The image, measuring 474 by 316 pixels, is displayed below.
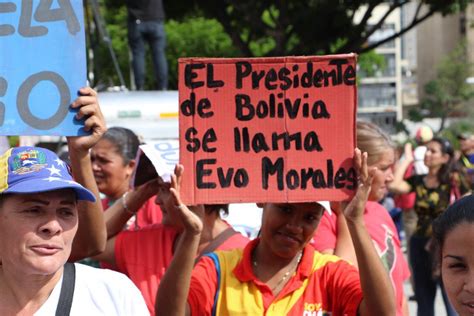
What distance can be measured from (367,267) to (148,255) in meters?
1.27

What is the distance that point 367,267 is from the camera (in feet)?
11.5

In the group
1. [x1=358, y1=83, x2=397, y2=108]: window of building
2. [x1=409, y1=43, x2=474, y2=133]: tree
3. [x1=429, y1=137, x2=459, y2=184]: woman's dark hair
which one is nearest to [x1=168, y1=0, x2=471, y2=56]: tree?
[x1=429, y1=137, x2=459, y2=184]: woman's dark hair

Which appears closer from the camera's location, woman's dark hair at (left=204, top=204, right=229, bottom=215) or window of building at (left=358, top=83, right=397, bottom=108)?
woman's dark hair at (left=204, top=204, right=229, bottom=215)

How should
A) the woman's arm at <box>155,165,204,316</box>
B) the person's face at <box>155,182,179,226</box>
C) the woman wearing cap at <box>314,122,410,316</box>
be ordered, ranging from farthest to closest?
the woman wearing cap at <box>314,122,410,316</box> < the person's face at <box>155,182,179,226</box> < the woman's arm at <box>155,165,204,316</box>

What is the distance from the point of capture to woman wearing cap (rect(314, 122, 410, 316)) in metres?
4.45

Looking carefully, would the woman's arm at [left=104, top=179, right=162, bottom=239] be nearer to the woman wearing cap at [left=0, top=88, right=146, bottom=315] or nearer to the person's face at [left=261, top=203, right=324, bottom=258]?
the person's face at [left=261, top=203, right=324, bottom=258]

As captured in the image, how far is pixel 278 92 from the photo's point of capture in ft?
12.3

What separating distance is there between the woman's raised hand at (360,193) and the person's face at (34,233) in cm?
102

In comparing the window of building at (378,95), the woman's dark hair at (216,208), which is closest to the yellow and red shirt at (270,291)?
the woman's dark hair at (216,208)

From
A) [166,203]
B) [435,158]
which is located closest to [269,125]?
[166,203]

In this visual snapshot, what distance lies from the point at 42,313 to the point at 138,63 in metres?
10.3

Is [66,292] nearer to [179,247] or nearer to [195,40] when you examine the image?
[179,247]

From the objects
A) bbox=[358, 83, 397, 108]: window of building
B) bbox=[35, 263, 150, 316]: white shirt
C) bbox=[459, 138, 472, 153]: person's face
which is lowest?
bbox=[358, 83, 397, 108]: window of building

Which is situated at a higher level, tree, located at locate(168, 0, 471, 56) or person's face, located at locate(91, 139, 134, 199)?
tree, located at locate(168, 0, 471, 56)
